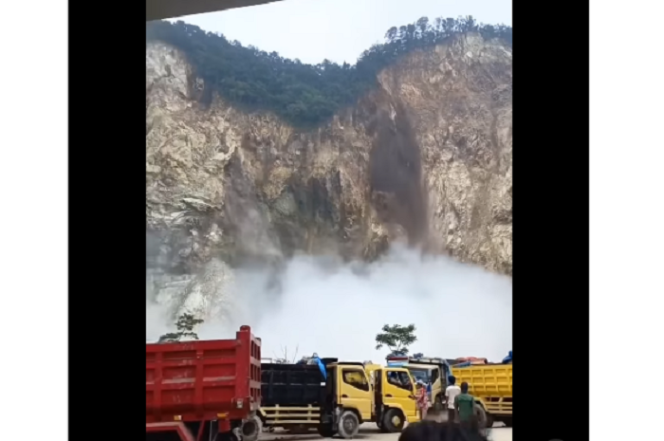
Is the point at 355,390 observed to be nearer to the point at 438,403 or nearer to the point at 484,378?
the point at 438,403

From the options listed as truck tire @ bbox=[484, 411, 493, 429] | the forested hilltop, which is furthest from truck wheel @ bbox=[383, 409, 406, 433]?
the forested hilltop

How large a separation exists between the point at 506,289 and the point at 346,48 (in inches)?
43.0

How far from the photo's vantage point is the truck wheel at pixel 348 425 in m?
2.83

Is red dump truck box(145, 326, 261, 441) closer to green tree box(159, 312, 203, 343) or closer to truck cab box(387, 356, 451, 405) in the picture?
green tree box(159, 312, 203, 343)

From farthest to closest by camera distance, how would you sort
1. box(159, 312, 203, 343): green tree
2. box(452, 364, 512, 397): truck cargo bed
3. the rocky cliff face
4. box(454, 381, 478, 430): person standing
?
box(159, 312, 203, 343): green tree < the rocky cliff face < box(454, 381, 478, 430): person standing < box(452, 364, 512, 397): truck cargo bed

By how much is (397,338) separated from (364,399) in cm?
30

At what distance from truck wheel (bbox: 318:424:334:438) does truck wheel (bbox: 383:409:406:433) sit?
220 millimetres

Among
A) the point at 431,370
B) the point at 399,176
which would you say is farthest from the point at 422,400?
the point at 399,176

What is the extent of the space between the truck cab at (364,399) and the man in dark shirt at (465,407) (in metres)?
0.16

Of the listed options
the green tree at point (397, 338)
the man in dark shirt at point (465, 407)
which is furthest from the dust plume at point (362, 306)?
the man in dark shirt at point (465, 407)

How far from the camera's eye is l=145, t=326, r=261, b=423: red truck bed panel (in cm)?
273
